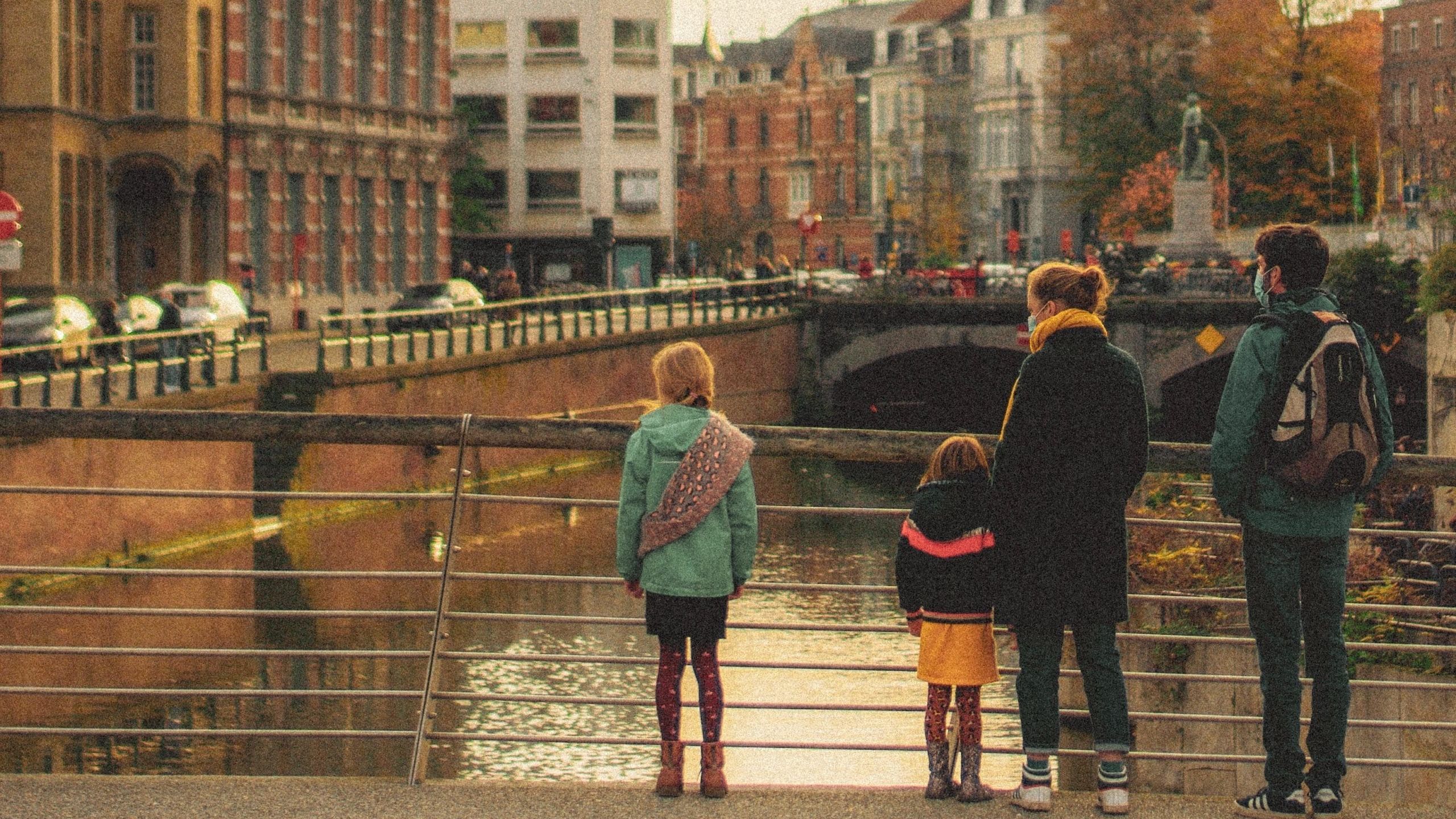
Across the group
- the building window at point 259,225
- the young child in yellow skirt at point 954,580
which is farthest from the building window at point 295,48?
the young child in yellow skirt at point 954,580

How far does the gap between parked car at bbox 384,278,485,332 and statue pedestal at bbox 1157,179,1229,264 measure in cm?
1643

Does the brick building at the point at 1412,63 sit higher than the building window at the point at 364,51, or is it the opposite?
the brick building at the point at 1412,63

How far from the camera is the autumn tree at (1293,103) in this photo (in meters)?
72.7

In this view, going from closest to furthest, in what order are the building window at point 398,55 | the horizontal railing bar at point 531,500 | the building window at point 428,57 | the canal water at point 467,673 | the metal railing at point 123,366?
the horizontal railing bar at point 531,500 < the canal water at point 467,673 < the metal railing at point 123,366 < the building window at point 398,55 < the building window at point 428,57

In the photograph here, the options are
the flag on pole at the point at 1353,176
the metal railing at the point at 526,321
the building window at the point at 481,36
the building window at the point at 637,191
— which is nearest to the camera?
the metal railing at the point at 526,321

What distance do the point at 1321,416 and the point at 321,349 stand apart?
99.9ft

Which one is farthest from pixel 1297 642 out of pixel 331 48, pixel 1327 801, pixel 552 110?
pixel 552 110

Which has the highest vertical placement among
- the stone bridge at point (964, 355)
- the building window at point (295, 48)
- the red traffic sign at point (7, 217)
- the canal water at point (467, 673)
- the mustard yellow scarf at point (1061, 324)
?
the building window at point (295, 48)

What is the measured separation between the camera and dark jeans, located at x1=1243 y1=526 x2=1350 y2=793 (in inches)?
258

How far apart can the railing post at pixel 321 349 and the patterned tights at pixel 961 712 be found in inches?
1160

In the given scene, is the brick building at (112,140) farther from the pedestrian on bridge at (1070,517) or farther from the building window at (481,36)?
the pedestrian on bridge at (1070,517)

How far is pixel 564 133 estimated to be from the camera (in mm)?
74375

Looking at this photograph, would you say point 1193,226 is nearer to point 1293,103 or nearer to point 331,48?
point 1293,103

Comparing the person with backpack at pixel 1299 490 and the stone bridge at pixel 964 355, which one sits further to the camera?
the stone bridge at pixel 964 355
